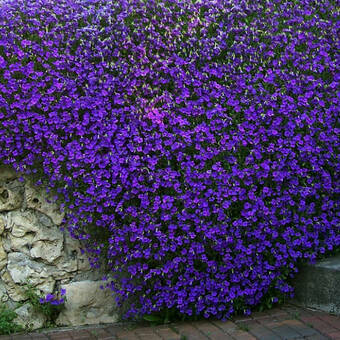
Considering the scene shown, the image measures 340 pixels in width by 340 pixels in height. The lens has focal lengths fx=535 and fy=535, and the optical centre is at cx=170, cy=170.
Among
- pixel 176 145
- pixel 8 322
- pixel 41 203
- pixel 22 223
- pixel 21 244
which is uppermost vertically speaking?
pixel 176 145

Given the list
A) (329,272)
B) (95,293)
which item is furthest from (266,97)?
(95,293)

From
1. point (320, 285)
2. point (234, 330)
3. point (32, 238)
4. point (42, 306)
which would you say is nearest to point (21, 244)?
point (32, 238)

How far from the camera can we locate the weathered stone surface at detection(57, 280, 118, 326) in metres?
3.83

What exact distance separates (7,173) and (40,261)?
0.68 m

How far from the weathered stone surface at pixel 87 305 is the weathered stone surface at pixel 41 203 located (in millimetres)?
499

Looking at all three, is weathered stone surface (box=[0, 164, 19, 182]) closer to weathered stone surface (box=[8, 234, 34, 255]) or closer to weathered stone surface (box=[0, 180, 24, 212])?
weathered stone surface (box=[0, 180, 24, 212])

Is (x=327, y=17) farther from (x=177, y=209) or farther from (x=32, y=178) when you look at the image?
(x=32, y=178)

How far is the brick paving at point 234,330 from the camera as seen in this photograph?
129 inches

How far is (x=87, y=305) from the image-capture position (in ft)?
12.6

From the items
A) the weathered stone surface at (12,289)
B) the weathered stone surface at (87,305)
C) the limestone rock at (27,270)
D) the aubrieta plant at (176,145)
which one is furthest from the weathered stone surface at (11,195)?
the weathered stone surface at (87,305)

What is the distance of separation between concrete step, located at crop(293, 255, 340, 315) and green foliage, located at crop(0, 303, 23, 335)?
6.46 feet

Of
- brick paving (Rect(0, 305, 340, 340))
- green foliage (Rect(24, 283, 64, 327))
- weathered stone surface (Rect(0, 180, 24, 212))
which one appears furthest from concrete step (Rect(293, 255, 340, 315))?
weathered stone surface (Rect(0, 180, 24, 212))

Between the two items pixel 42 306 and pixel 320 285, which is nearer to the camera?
pixel 320 285

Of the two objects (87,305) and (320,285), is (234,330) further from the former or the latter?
(87,305)
